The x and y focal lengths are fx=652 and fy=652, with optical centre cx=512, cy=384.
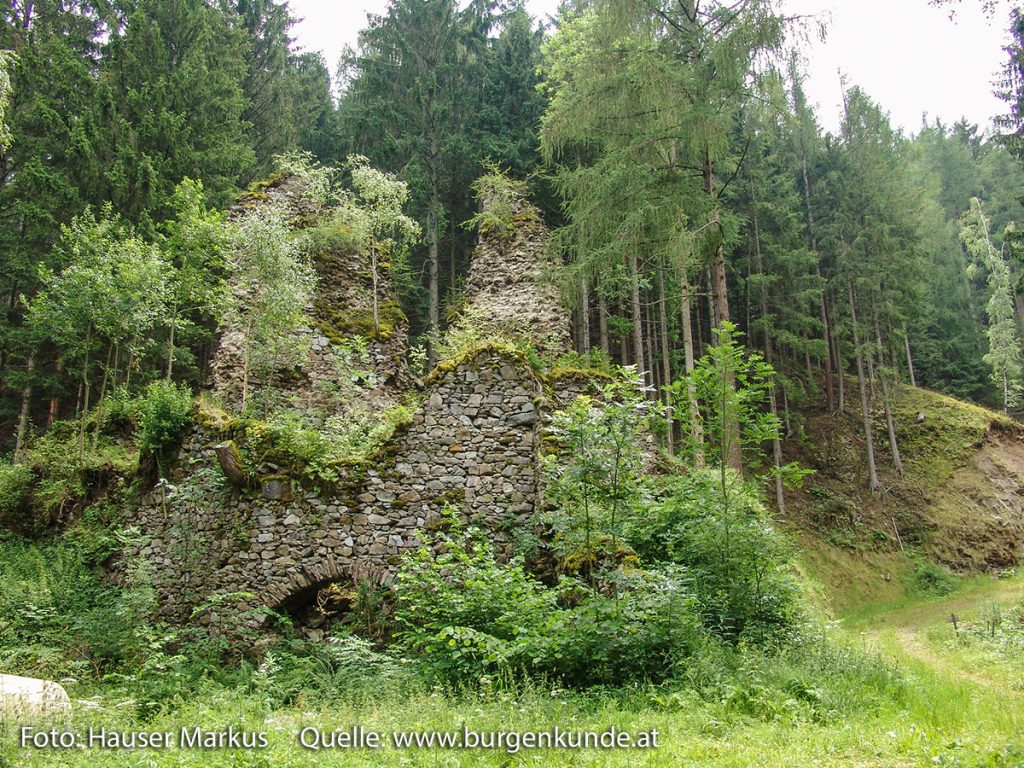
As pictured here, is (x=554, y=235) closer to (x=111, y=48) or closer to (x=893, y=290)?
(x=111, y=48)

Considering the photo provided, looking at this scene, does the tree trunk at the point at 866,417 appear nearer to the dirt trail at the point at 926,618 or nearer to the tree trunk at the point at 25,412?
the dirt trail at the point at 926,618

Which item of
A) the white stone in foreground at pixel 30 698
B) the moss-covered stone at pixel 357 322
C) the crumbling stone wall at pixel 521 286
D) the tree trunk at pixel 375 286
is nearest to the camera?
the white stone in foreground at pixel 30 698

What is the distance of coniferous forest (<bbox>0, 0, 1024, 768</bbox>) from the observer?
18.2 feet

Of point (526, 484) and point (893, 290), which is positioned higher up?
point (893, 290)

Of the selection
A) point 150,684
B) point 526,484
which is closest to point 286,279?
point 526,484

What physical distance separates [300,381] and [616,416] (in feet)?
25.1

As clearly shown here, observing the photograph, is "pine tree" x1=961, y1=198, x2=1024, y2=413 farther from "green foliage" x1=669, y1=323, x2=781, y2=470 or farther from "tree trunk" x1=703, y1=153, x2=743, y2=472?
"green foliage" x1=669, y1=323, x2=781, y2=470

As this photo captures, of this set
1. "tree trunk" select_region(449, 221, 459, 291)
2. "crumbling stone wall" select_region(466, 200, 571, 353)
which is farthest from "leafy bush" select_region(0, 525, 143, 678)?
"tree trunk" select_region(449, 221, 459, 291)

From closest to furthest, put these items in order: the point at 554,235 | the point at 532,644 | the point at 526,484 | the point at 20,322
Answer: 1. the point at 532,644
2. the point at 526,484
3. the point at 554,235
4. the point at 20,322

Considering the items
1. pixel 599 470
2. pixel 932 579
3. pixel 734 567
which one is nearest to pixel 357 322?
pixel 599 470

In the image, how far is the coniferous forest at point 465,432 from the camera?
18.2ft

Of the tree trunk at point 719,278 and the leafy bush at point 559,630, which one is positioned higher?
the tree trunk at point 719,278

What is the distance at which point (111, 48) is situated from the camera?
17766 mm

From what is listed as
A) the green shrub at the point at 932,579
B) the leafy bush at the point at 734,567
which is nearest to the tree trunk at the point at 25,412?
the leafy bush at the point at 734,567
